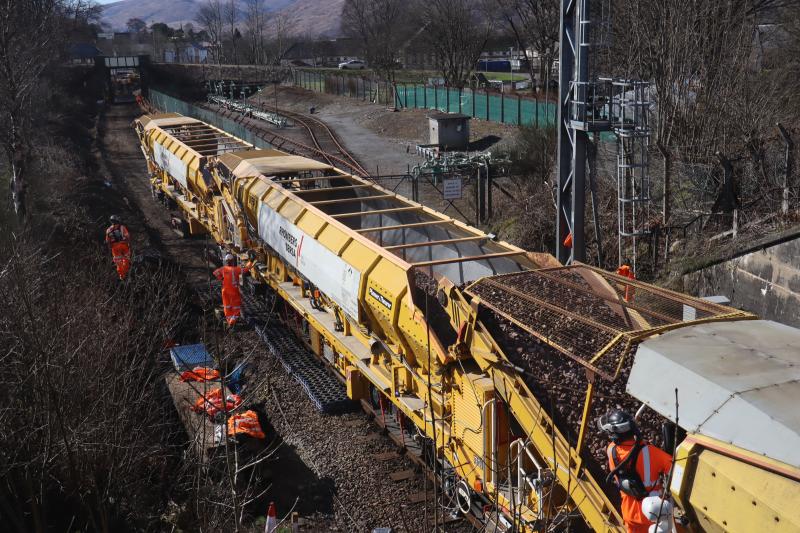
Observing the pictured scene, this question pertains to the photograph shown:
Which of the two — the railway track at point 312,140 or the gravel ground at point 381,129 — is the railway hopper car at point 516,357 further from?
the railway track at point 312,140

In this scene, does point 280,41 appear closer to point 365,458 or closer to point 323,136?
point 323,136

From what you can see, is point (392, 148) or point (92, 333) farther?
point (392, 148)

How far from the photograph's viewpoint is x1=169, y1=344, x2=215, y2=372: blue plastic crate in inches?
437

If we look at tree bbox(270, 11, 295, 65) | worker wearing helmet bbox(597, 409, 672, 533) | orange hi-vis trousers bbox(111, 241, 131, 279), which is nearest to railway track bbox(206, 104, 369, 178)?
orange hi-vis trousers bbox(111, 241, 131, 279)

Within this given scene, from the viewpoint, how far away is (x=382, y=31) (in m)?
58.8

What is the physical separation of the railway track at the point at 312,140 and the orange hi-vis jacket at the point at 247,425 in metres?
16.8

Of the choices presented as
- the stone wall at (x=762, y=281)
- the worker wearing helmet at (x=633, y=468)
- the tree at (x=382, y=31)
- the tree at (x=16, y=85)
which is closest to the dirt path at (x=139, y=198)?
the tree at (x=16, y=85)

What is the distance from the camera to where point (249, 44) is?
84.0m

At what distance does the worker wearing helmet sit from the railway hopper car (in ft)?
1.12

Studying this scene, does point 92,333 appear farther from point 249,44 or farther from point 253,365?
point 249,44

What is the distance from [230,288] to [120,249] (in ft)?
9.97

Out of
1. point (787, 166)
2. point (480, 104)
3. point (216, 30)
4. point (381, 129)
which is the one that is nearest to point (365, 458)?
point (787, 166)

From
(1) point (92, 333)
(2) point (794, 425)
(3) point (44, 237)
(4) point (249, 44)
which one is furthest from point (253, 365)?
(4) point (249, 44)

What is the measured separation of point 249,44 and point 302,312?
258 ft
